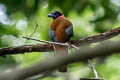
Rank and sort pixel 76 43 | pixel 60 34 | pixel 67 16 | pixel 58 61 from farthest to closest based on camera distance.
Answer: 1. pixel 67 16
2. pixel 60 34
3. pixel 76 43
4. pixel 58 61

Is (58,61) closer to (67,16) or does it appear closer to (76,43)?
(76,43)

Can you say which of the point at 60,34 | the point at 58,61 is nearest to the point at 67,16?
the point at 60,34

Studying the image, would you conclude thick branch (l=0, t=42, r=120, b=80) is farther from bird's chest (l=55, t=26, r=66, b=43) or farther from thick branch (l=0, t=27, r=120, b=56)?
bird's chest (l=55, t=26, r=66, b=43)

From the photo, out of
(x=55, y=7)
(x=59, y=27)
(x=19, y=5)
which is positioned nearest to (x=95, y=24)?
A: (x=55, y=7)

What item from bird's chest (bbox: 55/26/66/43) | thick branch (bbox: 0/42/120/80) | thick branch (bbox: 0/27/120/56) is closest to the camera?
thick branch (bbox: 0/42/120/80)

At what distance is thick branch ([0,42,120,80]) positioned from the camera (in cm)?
77

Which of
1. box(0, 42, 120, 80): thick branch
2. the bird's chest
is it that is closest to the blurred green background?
the bird's chest

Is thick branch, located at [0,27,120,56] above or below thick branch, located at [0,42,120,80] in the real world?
below

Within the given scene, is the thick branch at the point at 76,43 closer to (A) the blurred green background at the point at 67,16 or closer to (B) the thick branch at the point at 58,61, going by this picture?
(A) the blurred green background at the point at 67,16

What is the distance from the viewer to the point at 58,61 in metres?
0.80

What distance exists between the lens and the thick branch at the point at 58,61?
0.77m

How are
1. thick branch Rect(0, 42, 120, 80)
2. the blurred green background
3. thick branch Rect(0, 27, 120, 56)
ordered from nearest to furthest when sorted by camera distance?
thick branch Rect(0, 42, 120, 80) < thick branch Rect(0, 27, 120, 56) < the blurred green background

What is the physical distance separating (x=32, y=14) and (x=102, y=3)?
1518mm

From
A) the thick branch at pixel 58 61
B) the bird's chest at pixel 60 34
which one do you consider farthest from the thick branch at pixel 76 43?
the thick branch at pixel 58 61
